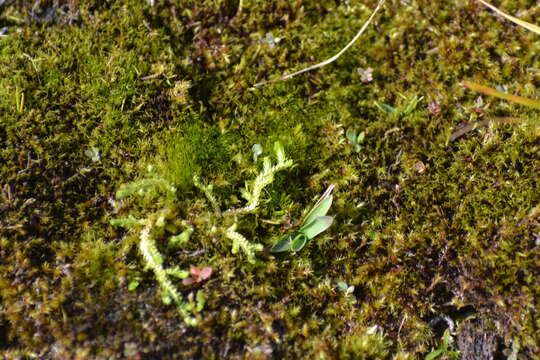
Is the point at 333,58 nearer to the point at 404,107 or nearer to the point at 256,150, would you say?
the point at 404,107

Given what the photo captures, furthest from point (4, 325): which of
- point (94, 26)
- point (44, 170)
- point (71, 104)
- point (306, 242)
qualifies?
point (94, 26)

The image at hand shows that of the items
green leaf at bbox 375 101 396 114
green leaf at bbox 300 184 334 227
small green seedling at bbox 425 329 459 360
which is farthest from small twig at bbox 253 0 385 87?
small green seedling at bbox 425 329 459 360

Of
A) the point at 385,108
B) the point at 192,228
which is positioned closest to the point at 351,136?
the point at 385,108

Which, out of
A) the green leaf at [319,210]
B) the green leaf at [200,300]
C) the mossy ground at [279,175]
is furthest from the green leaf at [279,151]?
the green leaf at [200,300]

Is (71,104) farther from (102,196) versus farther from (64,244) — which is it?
(64,244)

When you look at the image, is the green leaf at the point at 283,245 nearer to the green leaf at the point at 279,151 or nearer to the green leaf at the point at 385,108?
the green leaf at the point at 279,151

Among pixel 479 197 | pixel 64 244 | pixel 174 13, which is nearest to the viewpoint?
pixel 64 244

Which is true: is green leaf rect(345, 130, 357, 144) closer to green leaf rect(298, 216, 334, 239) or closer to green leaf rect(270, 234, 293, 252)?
green leaf rect(298, 216, 334, 239)
